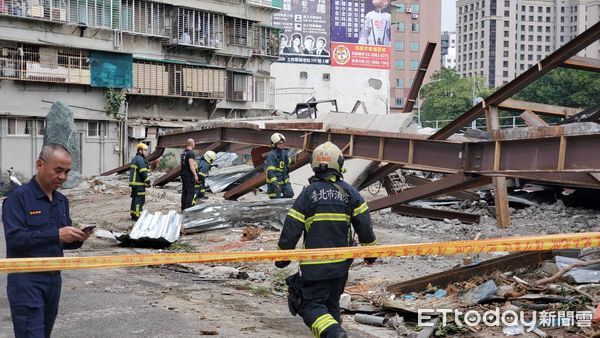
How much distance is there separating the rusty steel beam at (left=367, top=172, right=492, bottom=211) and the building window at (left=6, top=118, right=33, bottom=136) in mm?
29971

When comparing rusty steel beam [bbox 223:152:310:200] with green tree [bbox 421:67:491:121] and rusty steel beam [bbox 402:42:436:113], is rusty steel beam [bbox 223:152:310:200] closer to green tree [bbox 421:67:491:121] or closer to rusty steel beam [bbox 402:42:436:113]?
rusty steel beam [bbox 402:42:436:113]

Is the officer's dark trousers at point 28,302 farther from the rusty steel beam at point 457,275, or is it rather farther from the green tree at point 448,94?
the green tree at point 448,94

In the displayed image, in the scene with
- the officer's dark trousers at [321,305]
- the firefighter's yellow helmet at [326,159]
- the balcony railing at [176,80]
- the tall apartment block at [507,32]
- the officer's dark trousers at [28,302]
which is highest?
the tall apartment block at [507,32]

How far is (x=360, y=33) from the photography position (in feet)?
247

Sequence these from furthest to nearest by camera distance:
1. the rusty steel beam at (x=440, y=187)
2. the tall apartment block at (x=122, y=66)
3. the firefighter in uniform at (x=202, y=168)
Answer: the tall apartment block at (x=122, y=66), the firefighter in uniform at (x=202, y=168), the rusty steel beam at (x=440, y=187)

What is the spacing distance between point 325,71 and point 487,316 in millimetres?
68050

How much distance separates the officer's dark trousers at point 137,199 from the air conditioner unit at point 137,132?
2991cm

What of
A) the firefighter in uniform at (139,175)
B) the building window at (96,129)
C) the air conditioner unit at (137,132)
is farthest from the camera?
the air conditioner unit at (137,132)

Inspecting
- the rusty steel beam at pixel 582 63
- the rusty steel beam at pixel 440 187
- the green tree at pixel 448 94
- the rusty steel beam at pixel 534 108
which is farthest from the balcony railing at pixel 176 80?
the green tree at pixel 448 94

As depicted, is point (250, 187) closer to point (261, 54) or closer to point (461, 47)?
point (261, 54)

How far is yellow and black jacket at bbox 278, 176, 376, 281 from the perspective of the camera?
227 inches

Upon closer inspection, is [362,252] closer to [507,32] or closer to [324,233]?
[324,233]

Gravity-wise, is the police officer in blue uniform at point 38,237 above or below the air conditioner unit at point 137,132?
above

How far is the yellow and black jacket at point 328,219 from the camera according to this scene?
576cm
